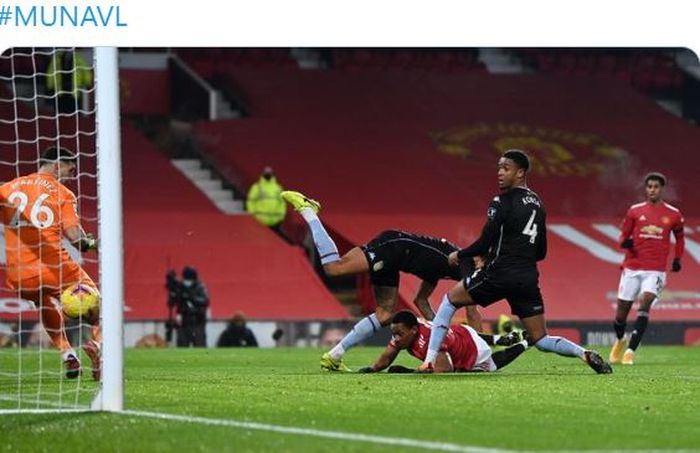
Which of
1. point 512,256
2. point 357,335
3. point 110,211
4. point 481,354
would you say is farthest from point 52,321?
point 110,211

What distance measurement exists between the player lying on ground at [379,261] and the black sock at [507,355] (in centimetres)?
87

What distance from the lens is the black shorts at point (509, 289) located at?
1416 centimetres

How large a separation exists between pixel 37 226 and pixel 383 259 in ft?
10.6

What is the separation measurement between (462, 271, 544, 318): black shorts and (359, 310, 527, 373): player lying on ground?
0.80 meters

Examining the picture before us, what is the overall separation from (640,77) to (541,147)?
4.65 metres

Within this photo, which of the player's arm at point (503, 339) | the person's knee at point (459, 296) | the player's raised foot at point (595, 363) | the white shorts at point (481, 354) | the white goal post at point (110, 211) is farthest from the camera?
the player's arm at point (503, 339)

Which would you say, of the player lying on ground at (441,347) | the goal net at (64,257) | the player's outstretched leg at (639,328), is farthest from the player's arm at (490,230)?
the player's outstretched leg at (639,328)

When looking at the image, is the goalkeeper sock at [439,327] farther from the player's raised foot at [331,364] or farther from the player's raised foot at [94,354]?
the player's raised foot at [94,354]

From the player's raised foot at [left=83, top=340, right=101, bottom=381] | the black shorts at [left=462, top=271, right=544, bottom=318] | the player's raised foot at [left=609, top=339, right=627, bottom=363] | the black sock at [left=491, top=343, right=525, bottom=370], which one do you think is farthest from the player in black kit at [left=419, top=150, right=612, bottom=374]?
the player's raised foot at [left=609, top=339, right=627, bottom=363]

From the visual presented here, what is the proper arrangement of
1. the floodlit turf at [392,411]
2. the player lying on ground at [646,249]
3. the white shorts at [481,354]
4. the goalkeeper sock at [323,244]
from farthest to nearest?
the player lying on ground at [646,249]
the goalkeeper sock at [323,244]
the white shorts at [481,354]
the floodlit turf at [392,411]

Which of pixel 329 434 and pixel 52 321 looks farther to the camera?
pixel 52 321

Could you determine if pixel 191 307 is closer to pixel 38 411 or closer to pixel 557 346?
pixel 557 346

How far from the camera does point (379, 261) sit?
15.7 meters

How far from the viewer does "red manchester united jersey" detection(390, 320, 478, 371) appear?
15055 mm
